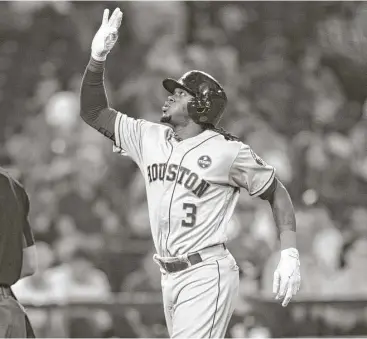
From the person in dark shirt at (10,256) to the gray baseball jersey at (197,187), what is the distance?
0.63 meters

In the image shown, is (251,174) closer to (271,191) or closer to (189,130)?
(271,191)

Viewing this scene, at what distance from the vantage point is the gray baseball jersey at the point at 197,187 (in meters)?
3.18

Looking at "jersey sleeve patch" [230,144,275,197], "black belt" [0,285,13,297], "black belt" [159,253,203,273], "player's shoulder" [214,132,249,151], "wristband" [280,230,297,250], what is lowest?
"black belt" [0,285,13,297]

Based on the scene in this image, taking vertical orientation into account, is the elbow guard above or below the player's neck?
below

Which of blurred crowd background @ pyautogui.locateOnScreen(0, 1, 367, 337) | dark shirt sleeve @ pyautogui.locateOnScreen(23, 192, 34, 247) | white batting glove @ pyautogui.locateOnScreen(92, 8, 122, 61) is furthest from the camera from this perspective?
blurred crowd background @ pyautogui.locateOnScreen(0, 1, 367, 337)

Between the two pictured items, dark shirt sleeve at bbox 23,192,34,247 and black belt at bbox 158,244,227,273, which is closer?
black belt at bbox 158,244,227,273

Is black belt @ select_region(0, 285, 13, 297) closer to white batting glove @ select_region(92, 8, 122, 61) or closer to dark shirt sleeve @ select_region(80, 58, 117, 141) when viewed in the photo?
dark shirt sleeve @ select_region(80, 58, 117, 141)

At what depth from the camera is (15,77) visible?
308 inches

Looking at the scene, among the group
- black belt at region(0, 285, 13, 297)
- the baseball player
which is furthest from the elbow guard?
black belt at region(0, 285, 13, 297)

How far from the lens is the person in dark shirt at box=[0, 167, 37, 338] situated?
11.0 ft

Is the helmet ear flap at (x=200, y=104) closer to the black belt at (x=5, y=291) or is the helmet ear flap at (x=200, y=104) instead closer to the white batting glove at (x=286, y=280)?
the white batting glove at (x=286, y=280)

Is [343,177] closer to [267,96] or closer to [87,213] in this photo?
[267,96]

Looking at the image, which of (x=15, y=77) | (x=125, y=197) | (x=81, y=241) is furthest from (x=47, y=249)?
(x=15, y=77)

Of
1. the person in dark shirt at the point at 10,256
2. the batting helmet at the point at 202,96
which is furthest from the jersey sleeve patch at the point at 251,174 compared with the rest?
the person in dark shirt at the point at 10,256
